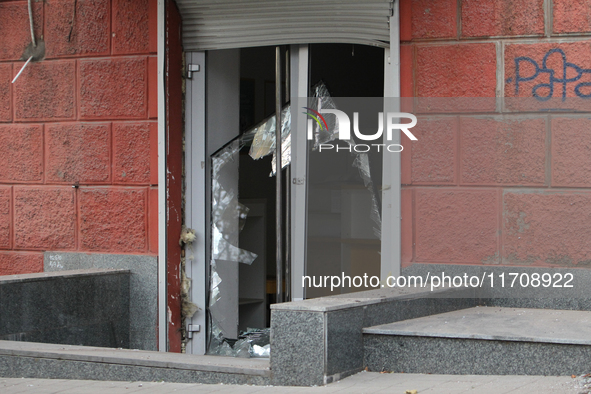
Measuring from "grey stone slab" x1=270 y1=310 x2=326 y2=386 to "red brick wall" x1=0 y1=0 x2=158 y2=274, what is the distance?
2.57m

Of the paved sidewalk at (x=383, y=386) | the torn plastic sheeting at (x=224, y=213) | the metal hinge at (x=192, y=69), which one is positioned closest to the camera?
the paved sidewalk at (x=383, y=386)

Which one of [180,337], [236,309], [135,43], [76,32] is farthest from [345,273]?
[76,32]

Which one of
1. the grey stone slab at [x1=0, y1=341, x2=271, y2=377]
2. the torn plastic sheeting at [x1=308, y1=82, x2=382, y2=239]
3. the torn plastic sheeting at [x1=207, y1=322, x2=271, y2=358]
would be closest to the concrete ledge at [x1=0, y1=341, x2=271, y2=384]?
the grey stone slab at [x1=0, y1=341, x2=271, y2=377]

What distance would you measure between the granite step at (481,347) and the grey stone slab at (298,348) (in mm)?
500

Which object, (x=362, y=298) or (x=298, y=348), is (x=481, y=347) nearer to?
(x=362, y=298)

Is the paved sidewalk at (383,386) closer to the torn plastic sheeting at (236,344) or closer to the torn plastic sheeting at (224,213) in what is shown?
the torn plastic sheeting at (236,344)

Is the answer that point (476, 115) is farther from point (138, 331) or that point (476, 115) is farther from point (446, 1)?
point (138, 331)

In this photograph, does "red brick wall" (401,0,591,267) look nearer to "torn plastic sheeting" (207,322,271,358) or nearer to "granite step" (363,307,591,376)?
"granite step" (363,307,591,376)

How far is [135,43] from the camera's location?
22.0ft

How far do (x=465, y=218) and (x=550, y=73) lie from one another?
3.94ft

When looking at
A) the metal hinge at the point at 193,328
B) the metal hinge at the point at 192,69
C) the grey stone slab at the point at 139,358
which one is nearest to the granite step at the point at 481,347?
the grey stone slab at the point at 139,358

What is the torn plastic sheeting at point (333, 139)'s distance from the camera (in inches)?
259

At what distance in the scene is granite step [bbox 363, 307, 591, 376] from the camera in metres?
4.27

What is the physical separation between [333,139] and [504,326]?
8.12ft
